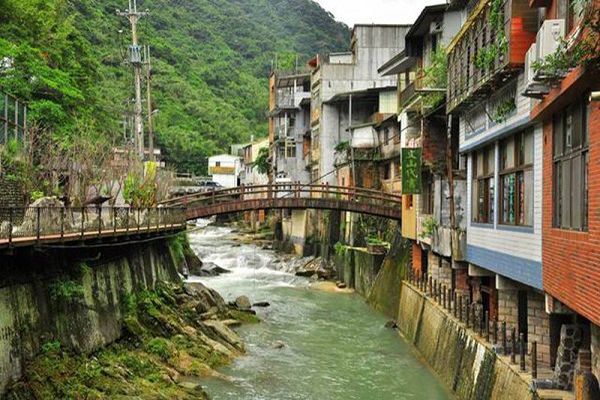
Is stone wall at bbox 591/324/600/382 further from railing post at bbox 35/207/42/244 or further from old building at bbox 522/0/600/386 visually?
railing post at bbox 35/207/42/244

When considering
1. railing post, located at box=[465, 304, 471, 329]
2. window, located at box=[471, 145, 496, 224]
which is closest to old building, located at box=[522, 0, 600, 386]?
window, located at box=[471, 145, 496, 224]

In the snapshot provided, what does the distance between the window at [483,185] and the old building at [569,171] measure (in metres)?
4.18

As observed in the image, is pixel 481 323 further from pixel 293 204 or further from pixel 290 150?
pixel 290 150

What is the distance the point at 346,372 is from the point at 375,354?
2.47 m

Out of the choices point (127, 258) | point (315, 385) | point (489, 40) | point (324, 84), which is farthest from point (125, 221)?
point (324, 84)

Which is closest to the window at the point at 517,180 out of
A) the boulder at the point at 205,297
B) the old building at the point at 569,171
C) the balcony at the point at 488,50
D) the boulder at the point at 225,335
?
the old building at the point at 569,171

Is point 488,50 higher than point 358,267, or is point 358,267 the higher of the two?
point 488,50

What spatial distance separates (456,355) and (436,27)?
43.1 ft

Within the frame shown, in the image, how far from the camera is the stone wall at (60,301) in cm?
1505

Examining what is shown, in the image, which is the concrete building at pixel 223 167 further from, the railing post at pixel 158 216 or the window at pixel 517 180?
the window at pixel 517 180

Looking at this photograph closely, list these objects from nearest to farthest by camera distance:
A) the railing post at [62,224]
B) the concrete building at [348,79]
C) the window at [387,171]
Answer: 1. the railing post at [62,224]
2. the window at [387,171]
3. the concrete building at [348,79]

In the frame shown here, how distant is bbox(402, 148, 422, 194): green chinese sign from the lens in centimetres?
2616

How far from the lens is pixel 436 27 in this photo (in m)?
27.2

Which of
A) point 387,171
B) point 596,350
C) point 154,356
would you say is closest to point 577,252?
point 596,350
